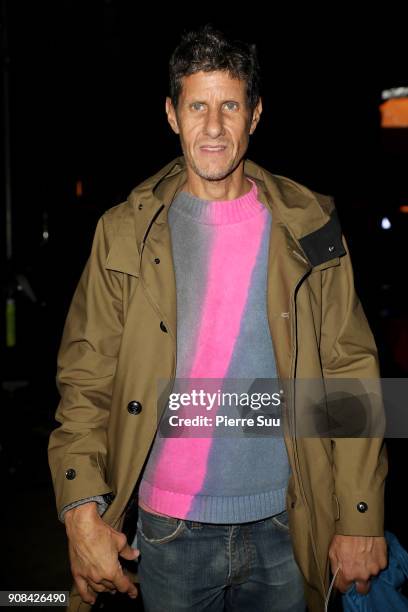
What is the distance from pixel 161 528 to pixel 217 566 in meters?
0.20

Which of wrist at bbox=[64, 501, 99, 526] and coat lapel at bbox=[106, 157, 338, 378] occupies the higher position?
coat lapel at bbox=[106, 157, 338, 378]

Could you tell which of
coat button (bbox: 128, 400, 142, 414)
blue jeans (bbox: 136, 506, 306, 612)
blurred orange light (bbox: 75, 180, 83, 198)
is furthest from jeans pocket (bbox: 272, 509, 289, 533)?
blurred orange light (bbox: 75, 180, 83, 198)

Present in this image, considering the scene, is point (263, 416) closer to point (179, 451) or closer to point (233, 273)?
point (179, 451)

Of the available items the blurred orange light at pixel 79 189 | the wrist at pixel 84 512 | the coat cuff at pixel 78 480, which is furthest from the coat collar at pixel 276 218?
the blurred orange light at pixel 79 189

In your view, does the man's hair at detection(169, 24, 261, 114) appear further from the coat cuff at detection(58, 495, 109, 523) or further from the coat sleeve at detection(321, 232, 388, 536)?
the coat cuff at detection(58, 495, 109, 523)

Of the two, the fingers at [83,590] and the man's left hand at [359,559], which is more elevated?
the man's left hand at [359,559]

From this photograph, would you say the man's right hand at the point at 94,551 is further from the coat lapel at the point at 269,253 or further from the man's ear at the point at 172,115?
the man's ear at the point at 172,115

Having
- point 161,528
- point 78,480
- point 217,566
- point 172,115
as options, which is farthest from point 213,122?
point 217,566

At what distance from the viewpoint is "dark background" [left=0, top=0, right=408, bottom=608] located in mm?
5566

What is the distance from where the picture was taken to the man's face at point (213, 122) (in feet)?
6.05

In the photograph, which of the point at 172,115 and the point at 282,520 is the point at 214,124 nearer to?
the point at 172,115

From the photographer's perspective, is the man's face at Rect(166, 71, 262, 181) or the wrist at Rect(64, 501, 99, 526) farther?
the man's face at Rect(166, 71, 262, 181)

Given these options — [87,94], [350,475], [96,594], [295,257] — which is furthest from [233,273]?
[87,94]

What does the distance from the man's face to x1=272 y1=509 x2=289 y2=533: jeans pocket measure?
1.07 metres
